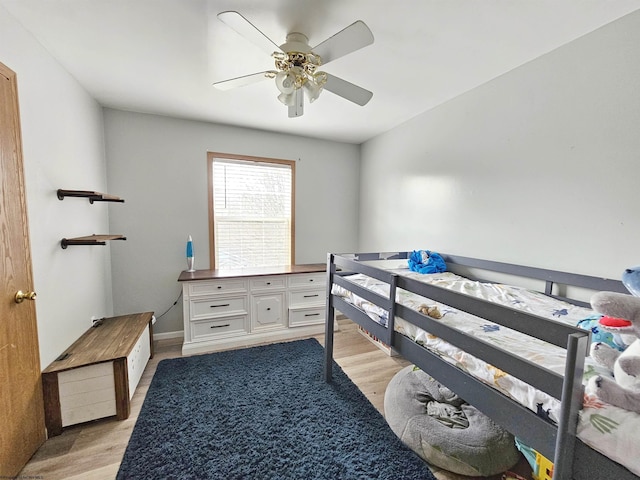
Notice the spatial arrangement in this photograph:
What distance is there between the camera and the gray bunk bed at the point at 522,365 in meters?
0.71

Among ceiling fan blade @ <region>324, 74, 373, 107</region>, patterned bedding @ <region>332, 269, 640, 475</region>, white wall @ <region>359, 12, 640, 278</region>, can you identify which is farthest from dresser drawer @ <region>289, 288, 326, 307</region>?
ceiling fan blade @ <region>324, 74, 373, 107</region>

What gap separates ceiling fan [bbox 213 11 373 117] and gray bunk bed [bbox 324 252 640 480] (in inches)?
44.5

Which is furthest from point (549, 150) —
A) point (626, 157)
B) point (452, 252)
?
point (452, 252)

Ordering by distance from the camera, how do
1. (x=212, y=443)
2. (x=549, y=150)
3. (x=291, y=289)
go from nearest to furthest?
(x=212, y=443), (x=549, y=150), (x=291, y=289)

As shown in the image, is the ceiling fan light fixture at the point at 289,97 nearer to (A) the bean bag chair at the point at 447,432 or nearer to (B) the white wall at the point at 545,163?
(B) the white wall at the point at 545,163

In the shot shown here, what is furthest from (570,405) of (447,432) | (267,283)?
(267,283)

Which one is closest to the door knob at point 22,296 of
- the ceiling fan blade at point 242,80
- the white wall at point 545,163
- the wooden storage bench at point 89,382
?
the wooden storage bench at point 89,382

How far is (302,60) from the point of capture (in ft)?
5.05

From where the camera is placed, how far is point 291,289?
2986 millimetres

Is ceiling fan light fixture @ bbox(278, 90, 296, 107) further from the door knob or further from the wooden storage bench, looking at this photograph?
the wooden storage bench

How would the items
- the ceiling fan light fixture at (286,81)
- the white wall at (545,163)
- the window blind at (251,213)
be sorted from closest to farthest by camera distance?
the white wall at (545,163) → the ceiling fan light fixture at (286,81) → the window blind at (251,213)

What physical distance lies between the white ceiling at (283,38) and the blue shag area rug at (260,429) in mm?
2349

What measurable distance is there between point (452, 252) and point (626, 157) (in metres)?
1.24

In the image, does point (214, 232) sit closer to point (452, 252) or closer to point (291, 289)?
point (291, 289)
